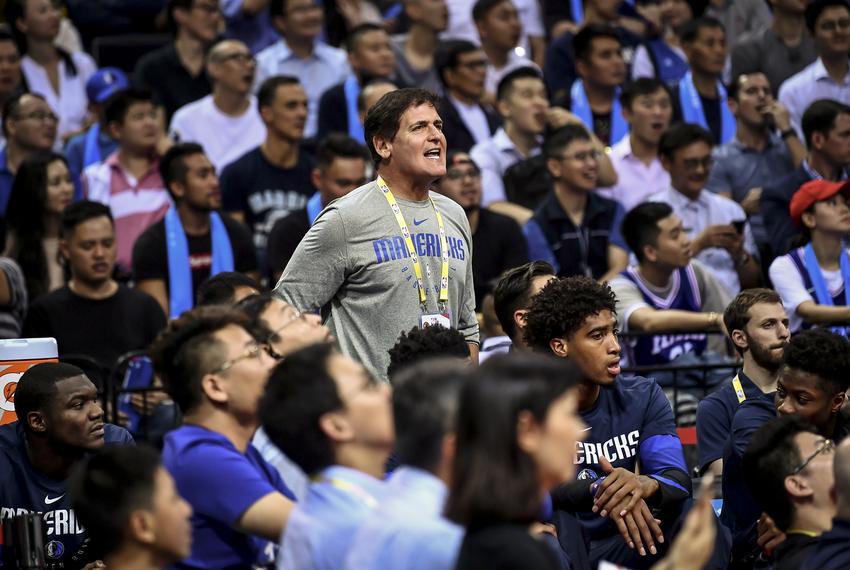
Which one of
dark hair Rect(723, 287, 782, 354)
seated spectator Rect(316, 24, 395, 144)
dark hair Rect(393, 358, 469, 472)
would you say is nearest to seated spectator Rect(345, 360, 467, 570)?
dark hair Rect(393, 358, 469, 472)

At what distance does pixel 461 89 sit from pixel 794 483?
294 inches

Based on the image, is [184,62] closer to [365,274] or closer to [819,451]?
[365,274]

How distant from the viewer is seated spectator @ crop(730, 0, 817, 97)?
42.5 ft

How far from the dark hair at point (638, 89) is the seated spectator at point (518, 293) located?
16.0ft

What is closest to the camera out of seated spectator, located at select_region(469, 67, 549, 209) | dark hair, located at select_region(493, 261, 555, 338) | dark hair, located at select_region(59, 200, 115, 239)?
dark hair, located at select_region(493, 261, 555, 338)

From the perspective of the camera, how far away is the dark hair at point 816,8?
12336mm

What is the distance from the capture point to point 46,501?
618 centimetres

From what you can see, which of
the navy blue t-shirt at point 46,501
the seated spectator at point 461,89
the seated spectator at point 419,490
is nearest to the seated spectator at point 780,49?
the seated spectator at point 461,89

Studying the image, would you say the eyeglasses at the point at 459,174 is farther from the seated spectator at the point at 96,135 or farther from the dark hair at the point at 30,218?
the seated spectator at the point at 96,135

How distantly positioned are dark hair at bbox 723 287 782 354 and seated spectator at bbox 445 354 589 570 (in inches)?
150

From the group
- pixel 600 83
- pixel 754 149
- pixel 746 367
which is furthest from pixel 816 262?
pixel 600 83

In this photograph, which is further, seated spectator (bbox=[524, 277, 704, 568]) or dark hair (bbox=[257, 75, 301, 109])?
dark hair (bbox=[257, 75, 301, 109])

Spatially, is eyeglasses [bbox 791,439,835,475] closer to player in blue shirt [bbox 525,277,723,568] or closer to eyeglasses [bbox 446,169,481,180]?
player in blue shirt [bbox 525,277,723,568]

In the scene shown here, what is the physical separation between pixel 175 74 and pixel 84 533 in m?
7.16
